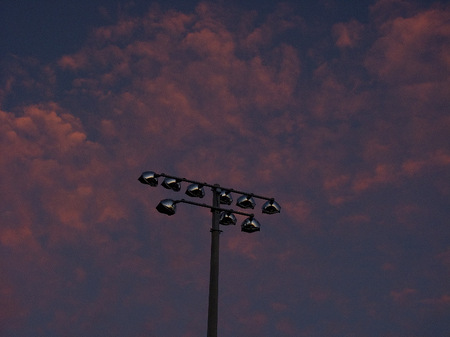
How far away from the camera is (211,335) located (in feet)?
42.4

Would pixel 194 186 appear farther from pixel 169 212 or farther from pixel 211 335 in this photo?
pixel 211 335

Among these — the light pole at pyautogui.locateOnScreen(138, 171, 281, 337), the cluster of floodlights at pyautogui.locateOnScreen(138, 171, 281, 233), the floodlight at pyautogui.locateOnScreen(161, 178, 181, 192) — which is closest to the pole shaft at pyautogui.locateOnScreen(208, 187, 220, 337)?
the light pole at pyautogui.locateOnScreen(138, 171, 281, 337)

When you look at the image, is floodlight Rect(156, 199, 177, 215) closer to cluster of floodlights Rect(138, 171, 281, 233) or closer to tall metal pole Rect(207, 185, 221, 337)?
cluster of floodlights Rect(138, 171, 281, 233)

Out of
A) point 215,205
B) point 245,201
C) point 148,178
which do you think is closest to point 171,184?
point 148,178

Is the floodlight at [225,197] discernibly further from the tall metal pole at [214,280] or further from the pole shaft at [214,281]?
Result: the pole shaft at [214,281]

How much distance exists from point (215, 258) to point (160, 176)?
2.50 metres

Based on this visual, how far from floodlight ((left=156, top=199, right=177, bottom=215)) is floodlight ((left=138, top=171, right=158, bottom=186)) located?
2.07 ft

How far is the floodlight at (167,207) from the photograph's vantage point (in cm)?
1423

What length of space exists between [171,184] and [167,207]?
672mm

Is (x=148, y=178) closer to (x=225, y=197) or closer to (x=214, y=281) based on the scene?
(x=225, y=197)

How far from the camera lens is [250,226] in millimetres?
15023

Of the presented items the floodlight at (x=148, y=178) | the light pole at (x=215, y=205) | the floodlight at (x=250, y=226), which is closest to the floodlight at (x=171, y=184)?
the light pole at (x=215, y=205)

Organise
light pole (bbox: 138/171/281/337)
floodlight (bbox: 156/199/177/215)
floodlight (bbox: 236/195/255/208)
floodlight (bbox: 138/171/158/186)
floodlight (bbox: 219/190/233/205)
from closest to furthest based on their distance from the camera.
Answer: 1. light pole (bbox: 138/171/281/337)
2. floodlight (bbox: 156/199/177/215)
3. floodlight (bbox: 138/171/158/186)
4. floodlight (bbox: 219/190/233/205)
5. floodlight (bbox: 236/195/255/208)

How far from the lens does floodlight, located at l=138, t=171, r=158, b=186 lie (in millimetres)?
14555
